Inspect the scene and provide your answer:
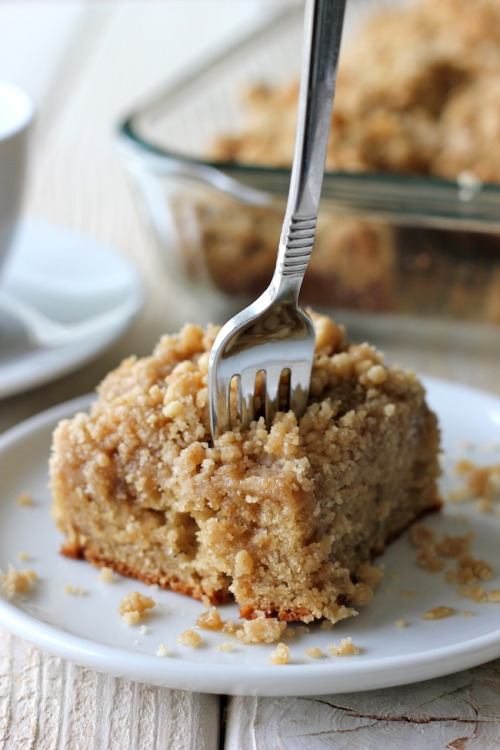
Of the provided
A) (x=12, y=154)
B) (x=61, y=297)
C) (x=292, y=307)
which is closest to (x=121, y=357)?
(x=61, y=297)

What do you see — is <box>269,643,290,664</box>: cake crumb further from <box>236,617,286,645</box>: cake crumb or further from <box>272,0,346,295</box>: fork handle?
<box>272,0,346,295</box>: fork handle

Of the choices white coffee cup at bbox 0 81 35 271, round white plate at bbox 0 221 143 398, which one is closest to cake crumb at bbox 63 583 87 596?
round white plate at bbox 0 221 143 398

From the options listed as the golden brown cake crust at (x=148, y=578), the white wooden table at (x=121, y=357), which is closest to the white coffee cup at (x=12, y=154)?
the white wooden table at (x=121, y=357)

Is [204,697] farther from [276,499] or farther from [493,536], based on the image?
[493,536]

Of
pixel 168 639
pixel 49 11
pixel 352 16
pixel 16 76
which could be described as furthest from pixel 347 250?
pixel 49 11

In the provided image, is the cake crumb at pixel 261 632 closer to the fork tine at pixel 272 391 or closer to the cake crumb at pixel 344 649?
the cake crumb at pixel 344 649

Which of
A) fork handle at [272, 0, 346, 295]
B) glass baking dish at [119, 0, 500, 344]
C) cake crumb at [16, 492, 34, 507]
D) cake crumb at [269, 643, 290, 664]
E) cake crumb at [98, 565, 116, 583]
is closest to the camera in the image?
fork handle at [272, 0, 346, 295]

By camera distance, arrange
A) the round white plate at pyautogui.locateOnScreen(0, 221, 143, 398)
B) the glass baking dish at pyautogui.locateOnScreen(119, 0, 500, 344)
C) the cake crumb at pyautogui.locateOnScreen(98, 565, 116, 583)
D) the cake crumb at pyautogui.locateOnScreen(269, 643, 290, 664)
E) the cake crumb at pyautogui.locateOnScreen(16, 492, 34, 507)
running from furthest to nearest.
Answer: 1. the glass baking dish at pyautogui.locateOnScreen(119, 0, 500, 344)
2. the round white plate at pyautogui.locateOnScreen(0, 221, 143, 398)
3. the cake crumb at pyautogui.locateOnScreen(16, 492, 34, 507)
4. the cake crumb at pyautogui.locateOnScreen(98, 565, 116, 583)
5. the cake crumb at pyautogui.locateOnScreen(269, 643, 290, 664)

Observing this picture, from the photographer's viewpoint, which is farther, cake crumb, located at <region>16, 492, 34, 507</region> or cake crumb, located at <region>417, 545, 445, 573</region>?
cake crumb, located at <region>16, 492, 34, 507</region>
